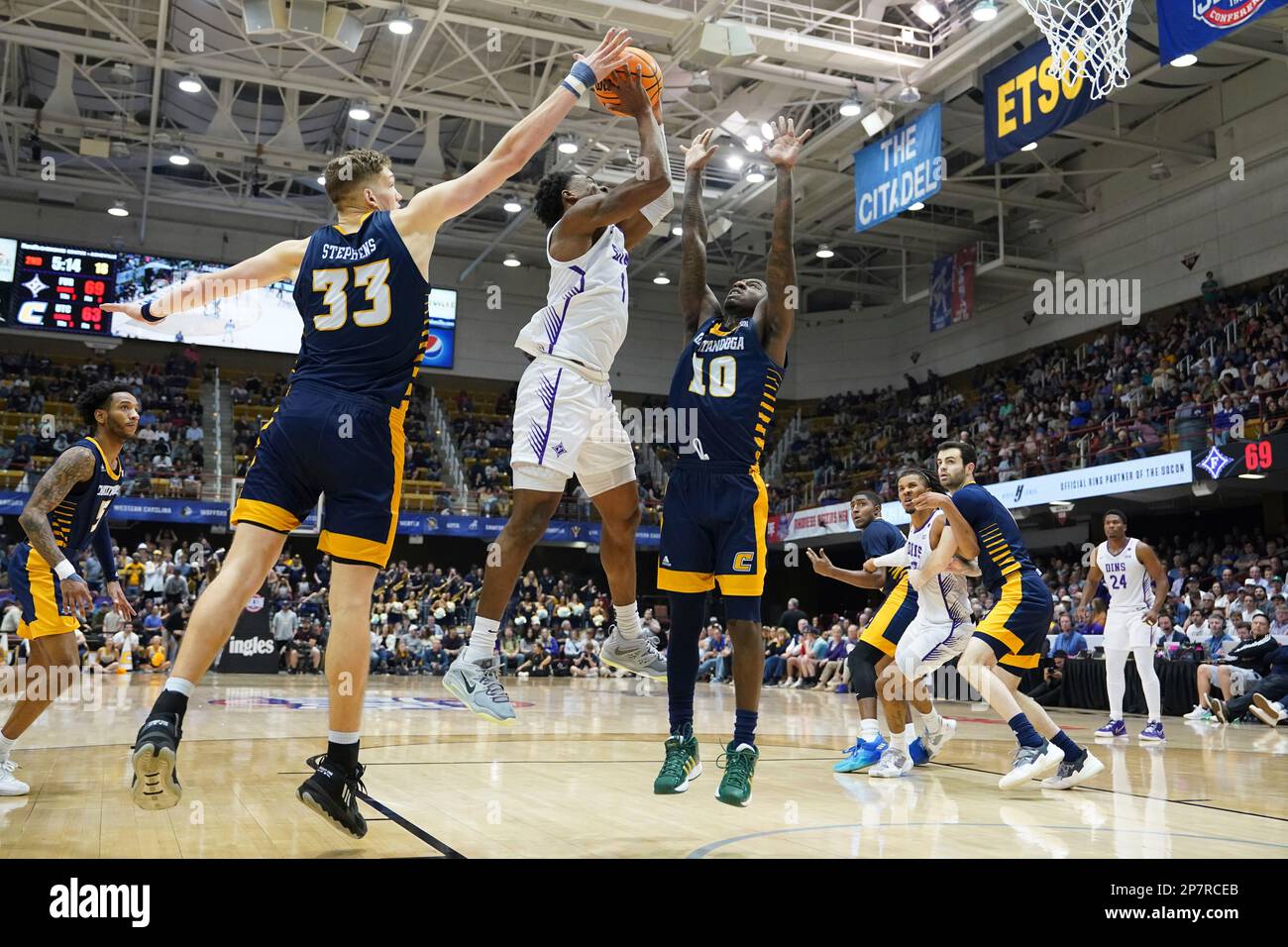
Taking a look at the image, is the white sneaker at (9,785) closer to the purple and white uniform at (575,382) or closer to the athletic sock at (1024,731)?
the purple and white uniform at (575,382)

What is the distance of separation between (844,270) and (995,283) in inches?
155

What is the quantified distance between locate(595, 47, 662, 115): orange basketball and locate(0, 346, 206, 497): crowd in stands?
20.7m

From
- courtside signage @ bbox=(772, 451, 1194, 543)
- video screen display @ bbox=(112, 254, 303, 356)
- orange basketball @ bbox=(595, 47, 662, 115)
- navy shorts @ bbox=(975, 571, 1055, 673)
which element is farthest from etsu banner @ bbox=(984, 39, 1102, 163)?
video screen display @ bbox=(112, 254, 303, 356)

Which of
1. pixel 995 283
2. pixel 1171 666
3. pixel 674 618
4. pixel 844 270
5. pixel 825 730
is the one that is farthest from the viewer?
pixel 844 270

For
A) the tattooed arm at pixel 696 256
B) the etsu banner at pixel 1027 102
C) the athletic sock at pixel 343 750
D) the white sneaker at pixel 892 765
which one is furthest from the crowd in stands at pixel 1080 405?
the athletic sock at pixel 343 750

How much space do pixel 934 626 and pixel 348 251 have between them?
14.4ft

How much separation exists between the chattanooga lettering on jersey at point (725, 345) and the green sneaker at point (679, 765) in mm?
1583

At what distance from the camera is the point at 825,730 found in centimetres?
970

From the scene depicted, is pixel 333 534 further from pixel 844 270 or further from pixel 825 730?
pixel 844 270

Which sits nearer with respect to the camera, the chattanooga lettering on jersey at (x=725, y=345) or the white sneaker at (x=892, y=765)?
the chattanooga lettering on jersey at (x=725, y=345)

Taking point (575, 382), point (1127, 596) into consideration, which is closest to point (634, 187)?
point (575, 382)

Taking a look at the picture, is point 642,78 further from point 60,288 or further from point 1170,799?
point 60,288

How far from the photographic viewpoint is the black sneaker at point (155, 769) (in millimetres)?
3115
